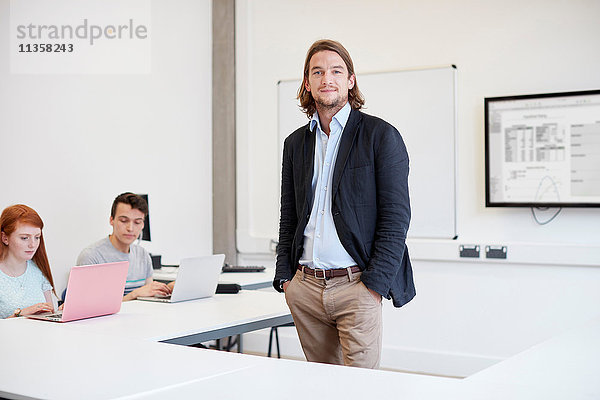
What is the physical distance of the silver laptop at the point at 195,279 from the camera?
303 cm

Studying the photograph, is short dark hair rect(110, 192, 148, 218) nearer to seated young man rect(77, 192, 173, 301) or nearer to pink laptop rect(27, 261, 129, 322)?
seated young man rect(77, 192, 173, 301)

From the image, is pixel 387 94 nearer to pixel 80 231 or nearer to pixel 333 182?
pixel 80 231

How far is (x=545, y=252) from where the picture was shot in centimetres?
432

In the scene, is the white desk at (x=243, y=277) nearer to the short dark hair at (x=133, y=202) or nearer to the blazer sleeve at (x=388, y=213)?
the short dark hair at (x=133, y=202)

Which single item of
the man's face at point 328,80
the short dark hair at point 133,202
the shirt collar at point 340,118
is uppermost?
the man's face at point 328,80

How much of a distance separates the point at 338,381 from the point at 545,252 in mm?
3141

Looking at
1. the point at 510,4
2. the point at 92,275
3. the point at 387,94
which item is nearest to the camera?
the point at 92,275

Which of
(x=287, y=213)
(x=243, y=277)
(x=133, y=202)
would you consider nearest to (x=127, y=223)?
(x=133, y=202)

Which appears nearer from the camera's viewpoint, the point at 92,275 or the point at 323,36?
the point at 92,275

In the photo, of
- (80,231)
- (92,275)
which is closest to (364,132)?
(92,275)

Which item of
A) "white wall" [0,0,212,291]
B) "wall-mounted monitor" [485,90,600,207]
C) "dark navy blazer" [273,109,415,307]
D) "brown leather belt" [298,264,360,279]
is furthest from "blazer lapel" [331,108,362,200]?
"wall-mounted monitor" [485,90,600,207]

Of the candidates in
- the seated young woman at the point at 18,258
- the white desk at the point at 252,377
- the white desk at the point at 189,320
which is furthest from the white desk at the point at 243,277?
the white desk at the point at 252,377

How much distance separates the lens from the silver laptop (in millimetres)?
3031

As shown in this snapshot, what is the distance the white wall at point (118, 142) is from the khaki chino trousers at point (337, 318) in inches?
83.1
